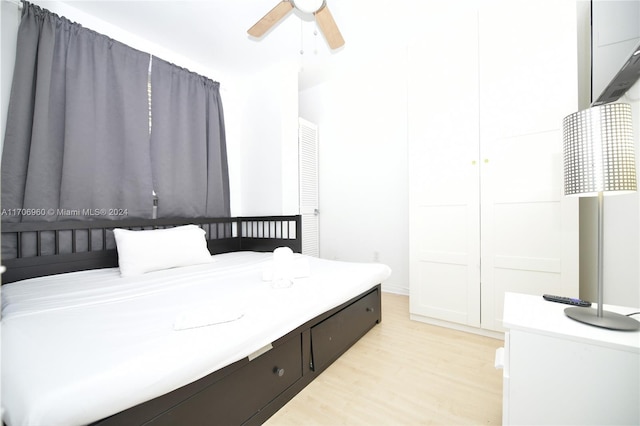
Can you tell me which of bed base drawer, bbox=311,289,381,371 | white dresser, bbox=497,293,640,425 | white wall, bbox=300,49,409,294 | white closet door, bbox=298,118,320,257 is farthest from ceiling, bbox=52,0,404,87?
white dresser, bbox=497,293,640,425

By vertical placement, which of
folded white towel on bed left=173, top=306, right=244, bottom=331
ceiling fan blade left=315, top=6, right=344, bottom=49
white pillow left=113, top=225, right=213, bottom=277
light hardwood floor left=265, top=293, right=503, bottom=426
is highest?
ceiling fan blade left=315, top=6, right=344, bottom=49

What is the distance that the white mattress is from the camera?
26.5 inches

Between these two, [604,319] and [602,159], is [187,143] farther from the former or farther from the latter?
[604,319]

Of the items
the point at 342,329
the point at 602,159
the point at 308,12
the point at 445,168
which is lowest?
the point at 342,329

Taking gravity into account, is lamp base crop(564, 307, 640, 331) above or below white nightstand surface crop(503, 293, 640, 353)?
above

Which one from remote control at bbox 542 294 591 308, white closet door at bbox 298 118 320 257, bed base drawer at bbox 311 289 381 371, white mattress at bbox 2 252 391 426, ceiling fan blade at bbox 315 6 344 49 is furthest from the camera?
white closet door at bbox 298 118 320 257

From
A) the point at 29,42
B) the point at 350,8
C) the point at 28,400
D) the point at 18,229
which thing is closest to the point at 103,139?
the point at 29,42

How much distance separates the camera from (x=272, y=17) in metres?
1.85

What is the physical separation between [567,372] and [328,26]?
2276 millimetres

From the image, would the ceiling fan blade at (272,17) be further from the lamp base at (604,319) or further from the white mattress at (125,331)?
the lamp base at (604,319)

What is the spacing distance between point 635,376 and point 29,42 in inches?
134

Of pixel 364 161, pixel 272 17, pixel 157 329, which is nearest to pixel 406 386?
pixel 157 329

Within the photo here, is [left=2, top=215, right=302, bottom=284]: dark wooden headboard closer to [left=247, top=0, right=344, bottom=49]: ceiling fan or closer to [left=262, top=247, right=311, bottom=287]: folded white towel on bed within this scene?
[left=262, top=247, right=311, bottom=287]: folded white towel on bed

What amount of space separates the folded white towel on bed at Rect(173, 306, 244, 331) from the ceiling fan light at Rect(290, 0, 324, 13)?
1879 millimetres
